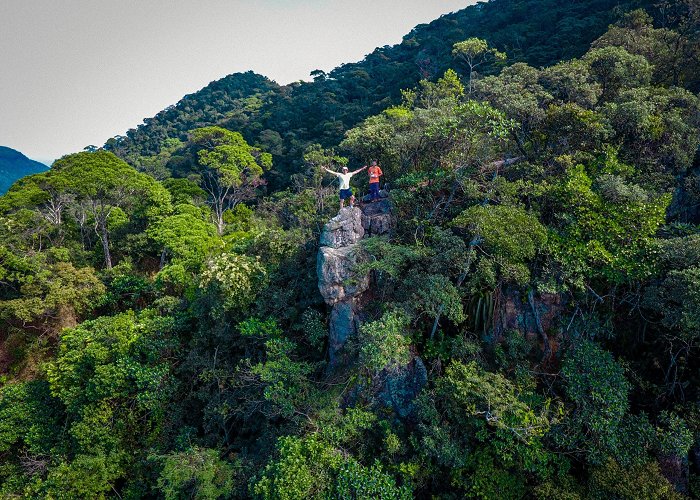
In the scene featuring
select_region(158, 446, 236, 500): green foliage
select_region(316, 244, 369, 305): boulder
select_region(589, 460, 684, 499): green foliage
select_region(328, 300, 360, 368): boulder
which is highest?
select_region(316, 244, 369, 305): boulder

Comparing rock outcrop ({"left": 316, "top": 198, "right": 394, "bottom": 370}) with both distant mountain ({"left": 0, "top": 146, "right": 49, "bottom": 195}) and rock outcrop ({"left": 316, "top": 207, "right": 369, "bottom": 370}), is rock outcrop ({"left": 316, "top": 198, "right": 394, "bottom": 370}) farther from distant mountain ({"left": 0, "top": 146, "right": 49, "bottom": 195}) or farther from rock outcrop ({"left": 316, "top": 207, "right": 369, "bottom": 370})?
distant mountain ({"left": 0, "top": 146, "right": 49, "bottom": 195})

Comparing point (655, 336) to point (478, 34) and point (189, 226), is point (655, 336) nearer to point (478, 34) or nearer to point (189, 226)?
point (189, 226)

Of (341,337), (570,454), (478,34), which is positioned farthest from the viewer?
(478,34)

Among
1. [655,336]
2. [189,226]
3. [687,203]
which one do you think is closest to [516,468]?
[655,336]

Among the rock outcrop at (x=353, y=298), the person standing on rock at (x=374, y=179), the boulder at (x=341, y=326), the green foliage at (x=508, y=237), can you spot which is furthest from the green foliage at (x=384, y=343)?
the person standing on rock at (x=374, y=179)

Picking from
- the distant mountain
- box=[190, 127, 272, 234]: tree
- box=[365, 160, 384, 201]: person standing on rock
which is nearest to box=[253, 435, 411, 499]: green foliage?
box=[365, 160, 384, 201]: person standing on rock
